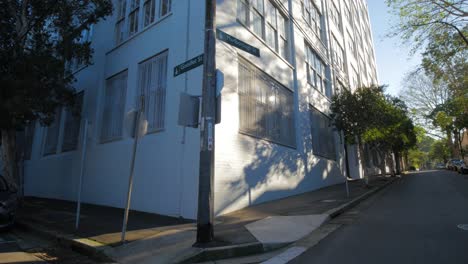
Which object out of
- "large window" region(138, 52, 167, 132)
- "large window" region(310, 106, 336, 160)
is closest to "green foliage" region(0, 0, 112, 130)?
"large window" region(138, 52, 167, 132)

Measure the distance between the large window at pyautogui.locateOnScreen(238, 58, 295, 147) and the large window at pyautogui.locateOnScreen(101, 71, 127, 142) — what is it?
5.08 m

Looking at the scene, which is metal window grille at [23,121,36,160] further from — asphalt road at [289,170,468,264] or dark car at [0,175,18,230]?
asphalt road at [289,170,468,264]

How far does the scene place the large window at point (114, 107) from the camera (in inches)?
454

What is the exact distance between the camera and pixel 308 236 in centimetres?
587

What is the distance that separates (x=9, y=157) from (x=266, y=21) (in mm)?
12036

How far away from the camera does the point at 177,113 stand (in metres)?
8.66

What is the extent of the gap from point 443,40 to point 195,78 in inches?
536

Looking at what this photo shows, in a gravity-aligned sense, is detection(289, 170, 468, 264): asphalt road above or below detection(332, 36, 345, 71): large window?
below

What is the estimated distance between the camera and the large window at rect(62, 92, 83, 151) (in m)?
14.0

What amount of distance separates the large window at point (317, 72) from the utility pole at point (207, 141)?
12.4 metres

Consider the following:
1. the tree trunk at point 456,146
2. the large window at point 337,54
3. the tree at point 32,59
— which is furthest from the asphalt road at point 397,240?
the tree trunk at point 456,146

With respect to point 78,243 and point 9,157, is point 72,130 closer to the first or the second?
point 9,157

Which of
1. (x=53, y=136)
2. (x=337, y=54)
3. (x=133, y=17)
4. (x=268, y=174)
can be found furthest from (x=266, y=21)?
(x=337, y=54)

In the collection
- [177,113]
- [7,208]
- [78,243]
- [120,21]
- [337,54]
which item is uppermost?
[337,54]
